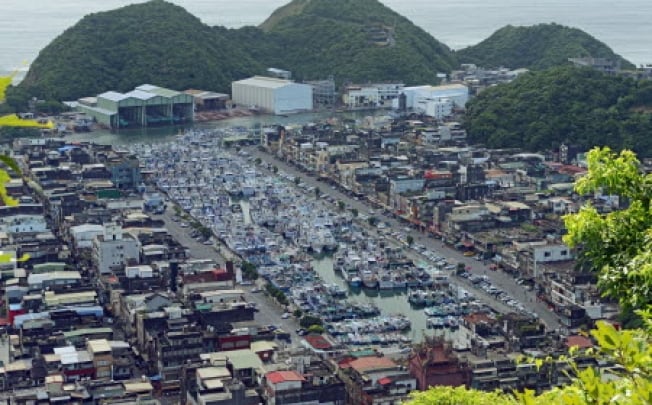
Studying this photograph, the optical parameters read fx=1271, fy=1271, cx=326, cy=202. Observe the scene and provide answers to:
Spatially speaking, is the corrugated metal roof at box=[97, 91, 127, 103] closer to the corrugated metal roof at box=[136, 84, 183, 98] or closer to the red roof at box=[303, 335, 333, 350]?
the corrugated metal roof at box=[136, 84, 183, 98]

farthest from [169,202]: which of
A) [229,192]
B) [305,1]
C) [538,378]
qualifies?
[305,1]

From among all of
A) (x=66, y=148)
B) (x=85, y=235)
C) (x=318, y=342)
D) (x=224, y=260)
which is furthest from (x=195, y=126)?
(x=318, y=342)

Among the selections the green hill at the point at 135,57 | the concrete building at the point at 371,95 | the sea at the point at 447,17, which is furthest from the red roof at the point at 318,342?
the sea at the point at 447,17

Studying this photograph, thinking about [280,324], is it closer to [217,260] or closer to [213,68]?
[217,260]

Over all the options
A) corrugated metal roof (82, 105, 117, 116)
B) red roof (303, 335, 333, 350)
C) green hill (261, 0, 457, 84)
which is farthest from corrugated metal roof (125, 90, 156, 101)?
red roof (303, 335, 333, 350)

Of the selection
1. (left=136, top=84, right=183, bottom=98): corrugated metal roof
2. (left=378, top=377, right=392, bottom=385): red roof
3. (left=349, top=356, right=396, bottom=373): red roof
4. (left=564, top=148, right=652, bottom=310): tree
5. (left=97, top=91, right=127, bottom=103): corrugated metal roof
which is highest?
(left=564, top=148, right=652, bottom=310): tree
